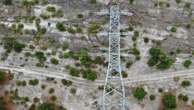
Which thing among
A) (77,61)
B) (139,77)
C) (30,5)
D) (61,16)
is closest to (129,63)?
(139,77)

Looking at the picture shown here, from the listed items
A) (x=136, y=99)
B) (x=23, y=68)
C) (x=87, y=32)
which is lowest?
(x=136, y=99)

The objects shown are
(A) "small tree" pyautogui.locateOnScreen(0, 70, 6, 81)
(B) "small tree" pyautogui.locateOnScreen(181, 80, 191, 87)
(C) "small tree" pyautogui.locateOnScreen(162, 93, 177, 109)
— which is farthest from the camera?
(A) "small tree" pyautogui.locateOnScreen(0, 70, 6, 81)

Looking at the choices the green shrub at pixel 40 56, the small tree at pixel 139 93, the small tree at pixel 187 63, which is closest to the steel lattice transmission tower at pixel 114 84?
the small tree at pixel 139 93

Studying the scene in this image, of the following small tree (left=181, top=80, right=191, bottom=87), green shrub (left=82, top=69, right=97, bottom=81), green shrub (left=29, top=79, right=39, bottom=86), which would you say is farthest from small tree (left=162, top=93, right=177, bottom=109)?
green shrub (left=29, top=79, right=39, bottom=86)

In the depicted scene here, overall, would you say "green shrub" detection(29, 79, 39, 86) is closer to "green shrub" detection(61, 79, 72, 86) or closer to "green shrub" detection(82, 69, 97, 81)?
"green shrub" detection(61, 79, 72, 86)

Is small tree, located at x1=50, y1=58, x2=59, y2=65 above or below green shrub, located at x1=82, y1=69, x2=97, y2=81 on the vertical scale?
above

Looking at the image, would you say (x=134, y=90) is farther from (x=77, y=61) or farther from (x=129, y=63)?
(x=77, y=61)

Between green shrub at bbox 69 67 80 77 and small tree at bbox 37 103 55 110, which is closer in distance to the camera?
small tree at bbox 37 103 55 110

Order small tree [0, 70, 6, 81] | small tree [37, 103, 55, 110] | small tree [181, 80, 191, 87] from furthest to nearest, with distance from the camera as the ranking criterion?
small tree [0, 70, 6, 81], small tree [181, 80, 191, 87], small tree [37, 103, 55, 110]

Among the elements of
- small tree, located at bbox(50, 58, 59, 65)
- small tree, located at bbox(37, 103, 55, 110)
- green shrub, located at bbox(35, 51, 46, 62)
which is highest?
green shrub, located at bbox(35, 51, 46, 62)
